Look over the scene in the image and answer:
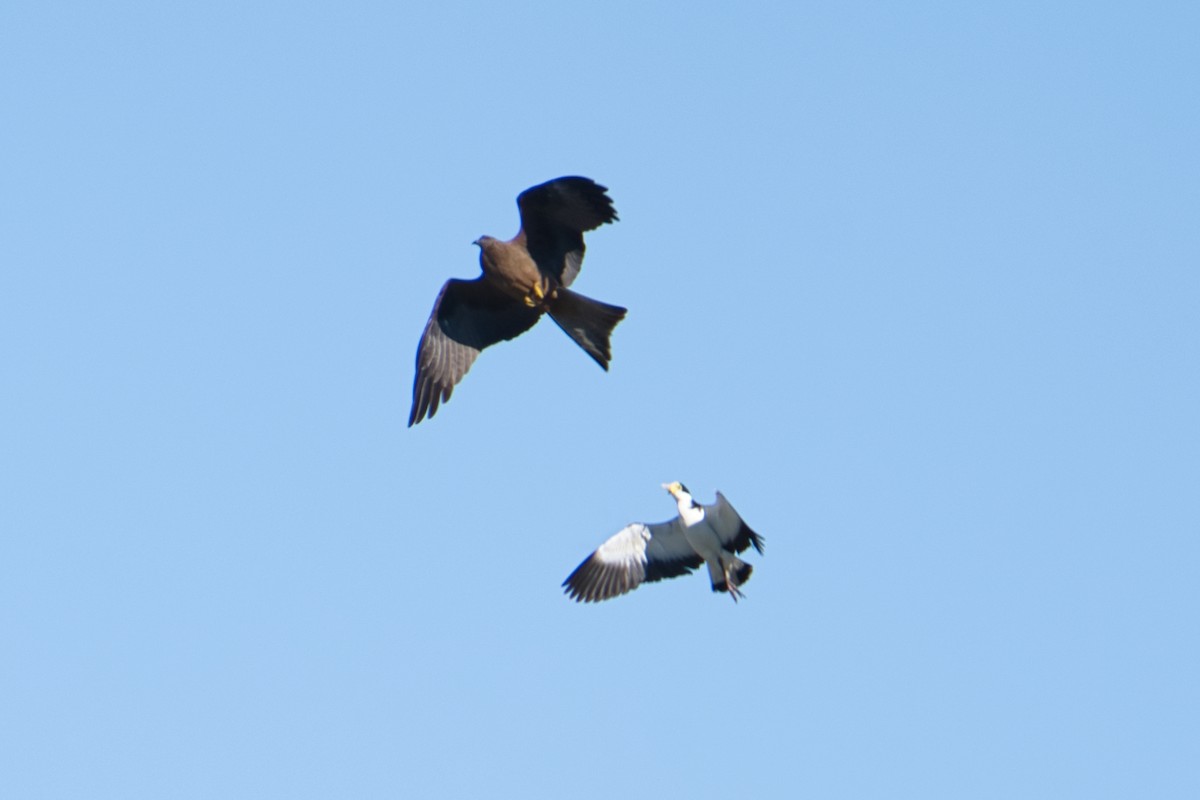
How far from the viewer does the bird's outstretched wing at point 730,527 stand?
15593mm

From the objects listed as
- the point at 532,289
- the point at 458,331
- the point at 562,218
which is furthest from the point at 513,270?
the point at 458,331

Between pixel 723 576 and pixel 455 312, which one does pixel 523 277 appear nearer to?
pixel 455 312

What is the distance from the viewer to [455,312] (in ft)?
52.2

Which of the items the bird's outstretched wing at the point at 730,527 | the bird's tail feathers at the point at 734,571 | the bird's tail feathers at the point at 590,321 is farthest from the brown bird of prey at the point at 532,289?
the bird's tail feathers at the point at 734,571

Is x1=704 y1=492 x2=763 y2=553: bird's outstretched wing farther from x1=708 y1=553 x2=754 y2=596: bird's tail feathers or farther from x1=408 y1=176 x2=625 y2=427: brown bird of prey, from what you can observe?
x1=408 y1=176 x2=625 y2=427: brown bird of prey

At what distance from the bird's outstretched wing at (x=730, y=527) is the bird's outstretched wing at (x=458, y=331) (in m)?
2.05

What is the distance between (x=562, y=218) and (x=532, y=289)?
576 mm

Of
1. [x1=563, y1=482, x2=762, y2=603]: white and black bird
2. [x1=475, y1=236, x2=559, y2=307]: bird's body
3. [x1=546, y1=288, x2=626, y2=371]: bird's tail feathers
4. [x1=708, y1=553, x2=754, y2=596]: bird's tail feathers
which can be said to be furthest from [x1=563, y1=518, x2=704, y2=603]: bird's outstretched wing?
[x1=475, y1=236, x2=559, y2=307]: bird's body

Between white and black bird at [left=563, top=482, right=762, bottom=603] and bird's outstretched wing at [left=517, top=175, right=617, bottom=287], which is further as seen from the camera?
white and black bird at [left=563, top=482, right=762, bottom=603]

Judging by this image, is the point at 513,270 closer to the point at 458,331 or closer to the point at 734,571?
the point at 458,331

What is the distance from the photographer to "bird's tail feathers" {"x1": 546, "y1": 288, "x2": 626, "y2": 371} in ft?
50.0

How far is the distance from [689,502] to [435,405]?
225cm

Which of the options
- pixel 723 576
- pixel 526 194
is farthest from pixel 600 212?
pixel 723 576

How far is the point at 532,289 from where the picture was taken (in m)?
15.2
